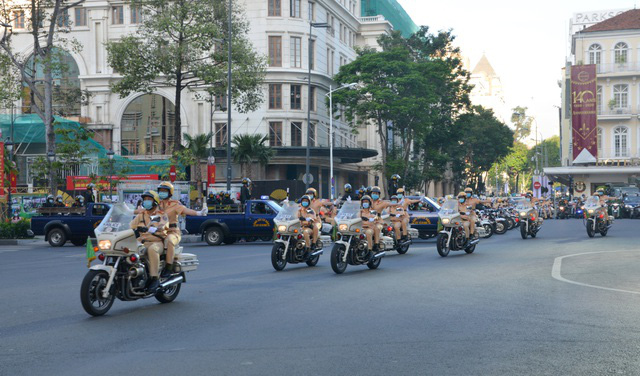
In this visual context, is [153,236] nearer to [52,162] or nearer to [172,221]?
[172,221]

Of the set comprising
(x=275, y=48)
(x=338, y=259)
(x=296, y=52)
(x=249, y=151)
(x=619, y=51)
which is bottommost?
(x=338, y=259)

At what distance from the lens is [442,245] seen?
774 inches

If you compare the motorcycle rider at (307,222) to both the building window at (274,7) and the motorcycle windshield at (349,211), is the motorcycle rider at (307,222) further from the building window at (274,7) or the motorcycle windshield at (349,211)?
the building window at (274,7)

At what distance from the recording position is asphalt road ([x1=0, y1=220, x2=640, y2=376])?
6766 mm

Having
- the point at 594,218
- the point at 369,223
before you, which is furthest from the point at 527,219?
the point at 369,223

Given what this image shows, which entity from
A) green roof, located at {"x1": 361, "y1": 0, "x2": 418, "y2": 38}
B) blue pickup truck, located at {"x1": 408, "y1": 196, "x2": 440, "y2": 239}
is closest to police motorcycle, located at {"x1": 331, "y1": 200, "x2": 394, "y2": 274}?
blue pickup truck, located at {"x1": 408, "y1": 196, "x2": 440, "y2": 239}

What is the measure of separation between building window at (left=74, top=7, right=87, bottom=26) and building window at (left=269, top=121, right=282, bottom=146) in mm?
17431

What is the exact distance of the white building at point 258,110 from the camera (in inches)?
2354

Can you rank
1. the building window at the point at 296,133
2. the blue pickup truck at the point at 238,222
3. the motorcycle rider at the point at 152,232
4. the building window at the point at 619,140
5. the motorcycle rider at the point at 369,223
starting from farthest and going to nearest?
the building window at the point at 619,140
the building window at the point at 296,133
the blue pickup truck at the point at 238,222
the motorcycle rider at the point at 369,223
the motorcycle rider at the point at 152,232

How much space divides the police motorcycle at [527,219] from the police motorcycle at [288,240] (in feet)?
41.1

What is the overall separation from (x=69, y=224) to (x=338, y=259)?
51.9 feet

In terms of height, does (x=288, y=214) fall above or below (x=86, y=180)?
below

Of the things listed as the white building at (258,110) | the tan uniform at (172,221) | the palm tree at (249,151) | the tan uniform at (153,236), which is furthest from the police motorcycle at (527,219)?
the white building at (258,110)

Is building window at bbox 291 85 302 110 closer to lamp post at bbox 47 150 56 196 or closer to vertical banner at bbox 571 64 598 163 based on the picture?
vertical banner at bbox 571 64 598 163
